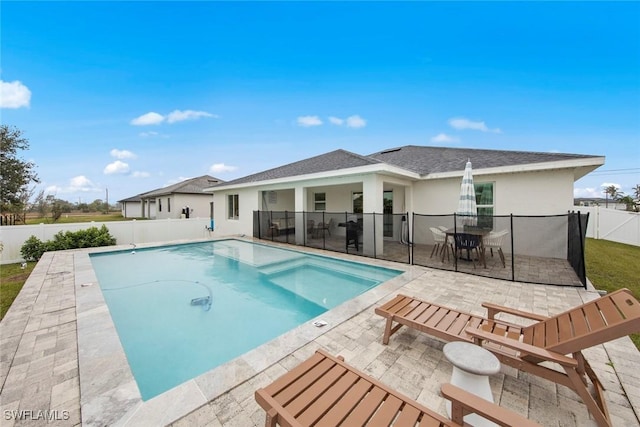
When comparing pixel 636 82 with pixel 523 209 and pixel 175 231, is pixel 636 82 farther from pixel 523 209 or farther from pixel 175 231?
pixel 175 231

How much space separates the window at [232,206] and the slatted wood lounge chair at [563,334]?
47.0 feet

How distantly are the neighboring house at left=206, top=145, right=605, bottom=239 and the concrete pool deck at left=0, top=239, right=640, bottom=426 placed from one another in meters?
5.05

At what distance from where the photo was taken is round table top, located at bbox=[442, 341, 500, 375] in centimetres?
190

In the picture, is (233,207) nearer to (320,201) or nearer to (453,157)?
(320,201)

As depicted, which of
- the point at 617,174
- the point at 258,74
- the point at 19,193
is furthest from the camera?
the point at 617,174

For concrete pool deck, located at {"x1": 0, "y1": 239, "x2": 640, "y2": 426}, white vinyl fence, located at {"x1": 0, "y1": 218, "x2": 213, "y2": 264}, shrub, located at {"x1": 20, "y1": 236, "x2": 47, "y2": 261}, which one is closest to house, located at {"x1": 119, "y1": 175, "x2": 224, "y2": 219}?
white vinyl fence, located at {"x1": 0, "y1": 218, "x2": 213, "y2": 264}

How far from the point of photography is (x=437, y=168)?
10.5 m

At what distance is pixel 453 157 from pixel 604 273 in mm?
6532

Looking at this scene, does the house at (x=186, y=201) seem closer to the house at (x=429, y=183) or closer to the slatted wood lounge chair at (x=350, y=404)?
the house at (x=429, y=183)

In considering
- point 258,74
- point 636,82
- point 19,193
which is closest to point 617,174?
point 636,82

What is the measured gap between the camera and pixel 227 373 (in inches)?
103

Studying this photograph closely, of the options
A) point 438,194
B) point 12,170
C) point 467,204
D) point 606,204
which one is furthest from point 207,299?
point 606,204

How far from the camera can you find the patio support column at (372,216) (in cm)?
855

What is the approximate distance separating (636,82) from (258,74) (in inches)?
747
